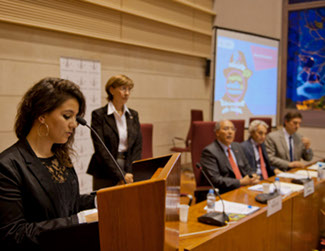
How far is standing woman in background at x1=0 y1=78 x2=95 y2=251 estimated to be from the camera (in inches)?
44.1

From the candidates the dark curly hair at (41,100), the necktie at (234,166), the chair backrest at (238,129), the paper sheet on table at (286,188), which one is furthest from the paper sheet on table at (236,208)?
the chair backrest at (238,129)

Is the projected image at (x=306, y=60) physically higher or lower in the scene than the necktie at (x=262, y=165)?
higher

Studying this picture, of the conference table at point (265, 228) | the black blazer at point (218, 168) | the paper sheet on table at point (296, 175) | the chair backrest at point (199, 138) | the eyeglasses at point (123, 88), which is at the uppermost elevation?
the eyeglasses at point (123, 88)

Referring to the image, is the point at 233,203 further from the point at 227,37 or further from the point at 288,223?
the point at 227,37

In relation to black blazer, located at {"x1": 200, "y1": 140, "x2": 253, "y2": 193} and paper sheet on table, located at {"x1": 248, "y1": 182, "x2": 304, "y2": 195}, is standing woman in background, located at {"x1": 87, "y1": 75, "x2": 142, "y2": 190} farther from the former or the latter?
paper sheet on table, located at {"x1": 248, "y1": 182, "x2": 304, "y2": 195}

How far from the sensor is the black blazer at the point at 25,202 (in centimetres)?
110

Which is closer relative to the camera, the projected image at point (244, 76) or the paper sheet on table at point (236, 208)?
the paper sheet on table at point (236, 208)

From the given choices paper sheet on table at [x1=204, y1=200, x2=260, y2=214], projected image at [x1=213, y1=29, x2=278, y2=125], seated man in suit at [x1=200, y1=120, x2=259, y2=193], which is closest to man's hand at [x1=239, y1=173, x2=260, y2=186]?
seated man in suit at [x1=200, y1=120, x2=259, y2=193]

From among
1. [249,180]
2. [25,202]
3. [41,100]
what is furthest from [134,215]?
[249,180]

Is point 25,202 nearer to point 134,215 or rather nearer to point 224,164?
point 134,215

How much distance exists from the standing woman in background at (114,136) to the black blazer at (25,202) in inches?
58.8

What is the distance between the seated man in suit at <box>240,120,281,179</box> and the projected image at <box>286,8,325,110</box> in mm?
3091

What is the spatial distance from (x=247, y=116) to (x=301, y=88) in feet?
3.86

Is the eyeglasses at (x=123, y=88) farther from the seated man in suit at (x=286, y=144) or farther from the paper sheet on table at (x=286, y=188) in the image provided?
the seated man in suit at (x=286, y=144)
